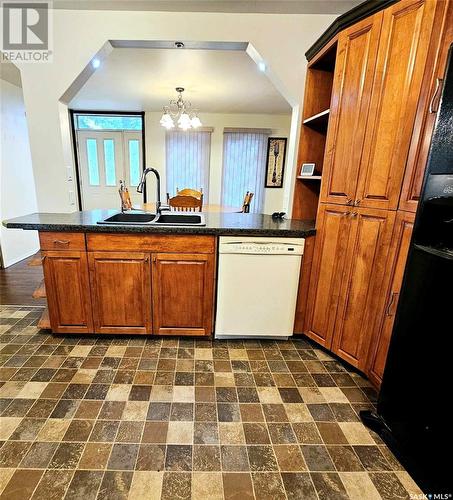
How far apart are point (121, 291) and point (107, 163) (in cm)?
481

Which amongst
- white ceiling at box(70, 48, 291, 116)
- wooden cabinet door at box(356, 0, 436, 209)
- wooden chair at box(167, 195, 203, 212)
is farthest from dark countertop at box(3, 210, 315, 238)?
white ceiling at box(70, 48, 291, 116)

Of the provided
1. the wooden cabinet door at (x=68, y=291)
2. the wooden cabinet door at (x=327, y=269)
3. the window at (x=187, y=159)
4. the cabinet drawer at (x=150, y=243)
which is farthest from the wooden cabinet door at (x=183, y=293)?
the window at (x=187, y=159)

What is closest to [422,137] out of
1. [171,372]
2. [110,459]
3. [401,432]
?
[401,432]

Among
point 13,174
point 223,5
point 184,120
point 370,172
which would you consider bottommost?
point 13,174

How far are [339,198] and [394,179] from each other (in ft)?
1.14

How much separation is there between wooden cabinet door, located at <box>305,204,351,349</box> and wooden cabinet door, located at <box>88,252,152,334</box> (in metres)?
1.21

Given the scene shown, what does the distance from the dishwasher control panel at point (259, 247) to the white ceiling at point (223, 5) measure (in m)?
1.76

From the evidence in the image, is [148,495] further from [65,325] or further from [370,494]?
[65,325]

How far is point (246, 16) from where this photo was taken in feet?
6.89

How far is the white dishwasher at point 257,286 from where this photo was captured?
191cm

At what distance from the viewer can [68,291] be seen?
76.7 inches

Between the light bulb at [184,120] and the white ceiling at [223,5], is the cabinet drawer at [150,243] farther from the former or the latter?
the light bulb at [184,120]

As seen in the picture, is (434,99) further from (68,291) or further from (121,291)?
(68,291)

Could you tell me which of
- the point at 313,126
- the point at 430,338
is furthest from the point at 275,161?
the point at 430,338
